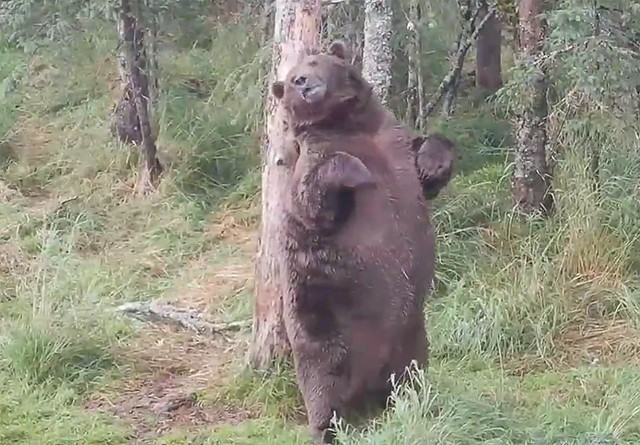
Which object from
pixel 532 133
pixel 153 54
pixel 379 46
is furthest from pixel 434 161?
pixel 153 54

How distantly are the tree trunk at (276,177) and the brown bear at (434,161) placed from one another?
843mm

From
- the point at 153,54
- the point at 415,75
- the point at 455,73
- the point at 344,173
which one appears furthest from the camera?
the point at 153,54

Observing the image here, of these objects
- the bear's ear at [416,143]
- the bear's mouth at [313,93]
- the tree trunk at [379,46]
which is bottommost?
the bear's ear at [416,143]

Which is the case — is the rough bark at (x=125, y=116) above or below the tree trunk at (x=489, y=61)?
below

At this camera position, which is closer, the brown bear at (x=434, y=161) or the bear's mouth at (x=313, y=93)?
the bear's mouth at (x=313, y=93)

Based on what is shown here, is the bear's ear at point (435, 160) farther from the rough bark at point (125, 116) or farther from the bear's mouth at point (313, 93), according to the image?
the rough bark at point (125, 116)

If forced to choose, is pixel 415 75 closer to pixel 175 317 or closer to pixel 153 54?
pixel 153 54

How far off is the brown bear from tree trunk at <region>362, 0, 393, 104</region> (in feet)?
6.09

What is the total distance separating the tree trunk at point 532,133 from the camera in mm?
7047

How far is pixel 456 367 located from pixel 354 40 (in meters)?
3.82

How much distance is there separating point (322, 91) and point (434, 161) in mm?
591

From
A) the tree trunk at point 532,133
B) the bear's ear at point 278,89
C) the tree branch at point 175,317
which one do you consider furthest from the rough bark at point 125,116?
the bear's ear at point 278,89

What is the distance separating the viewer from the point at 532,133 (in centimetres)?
721

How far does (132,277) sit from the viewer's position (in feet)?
25.5
